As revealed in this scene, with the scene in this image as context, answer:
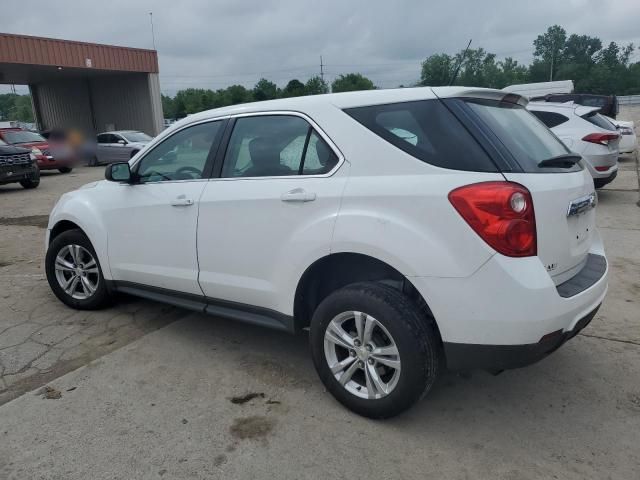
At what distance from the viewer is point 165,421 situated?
2.87 meters

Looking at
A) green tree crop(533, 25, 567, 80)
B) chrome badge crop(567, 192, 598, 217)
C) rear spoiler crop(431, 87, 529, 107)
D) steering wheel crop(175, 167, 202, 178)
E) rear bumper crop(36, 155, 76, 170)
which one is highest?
green tree crop(533, 25, 567, 80)

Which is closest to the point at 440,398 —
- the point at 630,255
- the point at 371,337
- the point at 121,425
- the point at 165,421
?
the point at 371,337

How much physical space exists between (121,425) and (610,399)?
2.80 metres

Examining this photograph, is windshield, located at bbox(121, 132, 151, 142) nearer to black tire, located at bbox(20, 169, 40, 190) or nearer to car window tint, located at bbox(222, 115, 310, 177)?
black tire, located at bbox(20, 169, 40, 190)

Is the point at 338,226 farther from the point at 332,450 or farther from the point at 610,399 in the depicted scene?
the point at 610,399

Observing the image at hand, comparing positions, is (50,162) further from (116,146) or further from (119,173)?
(119,173)

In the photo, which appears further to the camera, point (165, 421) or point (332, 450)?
point (165, 421)

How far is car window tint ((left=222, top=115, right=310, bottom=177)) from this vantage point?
3092mm

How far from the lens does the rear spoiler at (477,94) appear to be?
8.86ft

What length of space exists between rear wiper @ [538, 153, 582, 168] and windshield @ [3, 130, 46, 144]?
1770 centimetres

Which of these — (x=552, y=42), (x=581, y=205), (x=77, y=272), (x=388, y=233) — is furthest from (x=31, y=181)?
(x=552, y=42)

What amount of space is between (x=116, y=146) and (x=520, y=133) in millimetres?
19975

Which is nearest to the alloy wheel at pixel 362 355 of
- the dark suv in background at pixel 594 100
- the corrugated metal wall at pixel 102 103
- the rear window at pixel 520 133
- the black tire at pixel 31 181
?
the rear window at pixel 520 133

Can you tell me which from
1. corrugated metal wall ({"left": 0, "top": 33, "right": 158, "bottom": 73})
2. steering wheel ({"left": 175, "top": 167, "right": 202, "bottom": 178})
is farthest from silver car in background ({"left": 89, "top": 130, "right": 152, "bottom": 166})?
steering wheel ({"left": 175, "top": 167, "right": 202, "bottom": 178})
